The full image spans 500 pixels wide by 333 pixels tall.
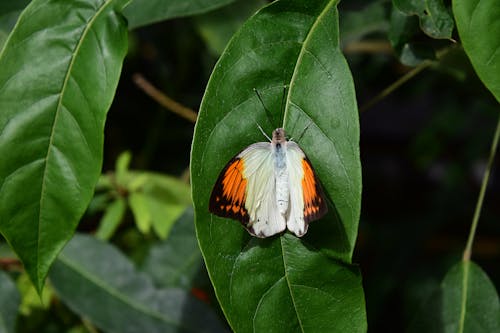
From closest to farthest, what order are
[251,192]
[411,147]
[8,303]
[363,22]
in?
1. [251,192]
2. [8,303]
3. [363,22]
4. [411,147]

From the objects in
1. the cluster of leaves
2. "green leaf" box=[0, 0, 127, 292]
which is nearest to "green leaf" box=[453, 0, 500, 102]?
the cluster of leaves

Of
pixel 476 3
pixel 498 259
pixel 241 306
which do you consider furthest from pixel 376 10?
pixel 498 259

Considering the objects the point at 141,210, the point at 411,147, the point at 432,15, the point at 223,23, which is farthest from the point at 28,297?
the point at 411,147

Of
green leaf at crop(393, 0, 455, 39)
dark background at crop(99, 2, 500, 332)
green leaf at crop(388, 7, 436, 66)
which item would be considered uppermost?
green leaf at crop(393, 0, 455, 39)

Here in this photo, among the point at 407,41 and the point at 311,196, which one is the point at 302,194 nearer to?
the point at 311,196

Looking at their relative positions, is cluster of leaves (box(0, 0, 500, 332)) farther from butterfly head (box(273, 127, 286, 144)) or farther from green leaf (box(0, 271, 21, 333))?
green leaf (box(0, 271, 21, 333))

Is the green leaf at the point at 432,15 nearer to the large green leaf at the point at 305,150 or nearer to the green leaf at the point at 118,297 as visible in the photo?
the large green leaf at the point at 305,150
